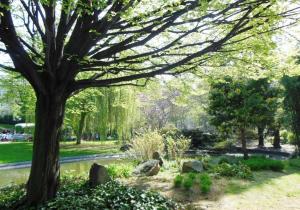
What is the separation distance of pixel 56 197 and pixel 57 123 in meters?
1.26

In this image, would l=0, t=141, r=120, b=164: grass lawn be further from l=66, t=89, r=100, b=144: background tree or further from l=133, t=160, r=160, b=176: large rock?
l=133, t=160, r=160, b=176: large rock

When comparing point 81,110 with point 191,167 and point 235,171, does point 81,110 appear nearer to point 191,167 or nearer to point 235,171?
point 191,167

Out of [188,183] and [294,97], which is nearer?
[188,183]

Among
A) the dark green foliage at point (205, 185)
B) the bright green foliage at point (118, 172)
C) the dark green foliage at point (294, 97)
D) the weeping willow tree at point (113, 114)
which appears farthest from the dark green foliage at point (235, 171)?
the weeping willow tree at point (113, 114)

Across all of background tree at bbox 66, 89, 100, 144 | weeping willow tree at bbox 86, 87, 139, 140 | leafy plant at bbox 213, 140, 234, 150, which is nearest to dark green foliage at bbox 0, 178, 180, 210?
background tree at bbox 66, 89, 100, 144

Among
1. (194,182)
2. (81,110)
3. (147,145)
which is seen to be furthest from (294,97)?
(81,110)

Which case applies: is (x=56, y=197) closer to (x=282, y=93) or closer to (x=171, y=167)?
(x=171, y=167)

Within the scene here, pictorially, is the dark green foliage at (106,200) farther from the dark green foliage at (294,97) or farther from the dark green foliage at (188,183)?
the dark green foliage at (294,97)

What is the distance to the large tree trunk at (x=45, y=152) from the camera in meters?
5.74

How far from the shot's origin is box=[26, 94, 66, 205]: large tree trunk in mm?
5738

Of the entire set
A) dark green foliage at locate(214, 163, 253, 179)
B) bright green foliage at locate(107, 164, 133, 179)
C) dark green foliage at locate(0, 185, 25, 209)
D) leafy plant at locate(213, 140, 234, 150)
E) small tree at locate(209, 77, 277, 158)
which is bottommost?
dark green foliage at locate(0, 185, 25, 209)

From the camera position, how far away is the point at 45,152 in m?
5.77

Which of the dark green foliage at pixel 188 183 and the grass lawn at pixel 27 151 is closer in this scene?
the dark green foliage at pixel 188 183

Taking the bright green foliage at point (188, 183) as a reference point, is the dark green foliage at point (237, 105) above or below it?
above
